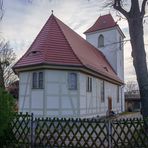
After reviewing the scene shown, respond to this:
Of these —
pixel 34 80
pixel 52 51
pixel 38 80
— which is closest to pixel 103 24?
pixel 52 51

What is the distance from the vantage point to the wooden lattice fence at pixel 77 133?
31.7 ft

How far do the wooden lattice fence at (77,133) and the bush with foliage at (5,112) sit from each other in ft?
0.99

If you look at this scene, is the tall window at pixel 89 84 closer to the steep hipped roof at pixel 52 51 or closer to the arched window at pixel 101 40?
the steep hipped roof at pixel 52 51

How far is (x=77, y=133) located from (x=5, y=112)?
2.46m

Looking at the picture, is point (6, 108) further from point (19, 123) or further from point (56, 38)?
point (56, 38)

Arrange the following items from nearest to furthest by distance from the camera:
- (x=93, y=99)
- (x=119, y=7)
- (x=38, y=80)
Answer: (x=119, y=7) → (x=38, y=80) → (x=93, y=99)

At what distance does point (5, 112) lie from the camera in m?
9.89

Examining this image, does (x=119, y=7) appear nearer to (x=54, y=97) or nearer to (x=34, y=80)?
(x=54, y=97)

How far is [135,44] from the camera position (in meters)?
13.1

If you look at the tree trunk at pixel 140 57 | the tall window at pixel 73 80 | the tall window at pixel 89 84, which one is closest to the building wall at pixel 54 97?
the tall window at pixel 73 80

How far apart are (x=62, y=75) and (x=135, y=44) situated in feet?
29.3

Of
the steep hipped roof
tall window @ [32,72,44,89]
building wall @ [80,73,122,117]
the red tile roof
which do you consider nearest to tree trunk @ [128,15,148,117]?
the steep hipped roof

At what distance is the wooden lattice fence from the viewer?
31.7 ft

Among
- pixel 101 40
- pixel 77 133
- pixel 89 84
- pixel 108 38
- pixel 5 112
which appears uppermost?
pixel 108 38
